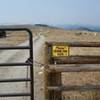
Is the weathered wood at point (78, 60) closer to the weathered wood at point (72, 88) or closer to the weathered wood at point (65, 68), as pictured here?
the weathered wood at point (65, 68)

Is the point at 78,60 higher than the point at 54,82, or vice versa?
the point at 78,60

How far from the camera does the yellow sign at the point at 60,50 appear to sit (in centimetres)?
974

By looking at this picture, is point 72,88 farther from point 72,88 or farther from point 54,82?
point 54,82

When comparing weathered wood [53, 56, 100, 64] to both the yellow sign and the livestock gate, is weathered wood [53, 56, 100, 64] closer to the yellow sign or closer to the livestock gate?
the livestock gate

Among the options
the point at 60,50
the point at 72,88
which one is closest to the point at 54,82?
the point at 72,88

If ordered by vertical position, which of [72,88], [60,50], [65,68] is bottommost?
[72,88]

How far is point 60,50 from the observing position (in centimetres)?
974

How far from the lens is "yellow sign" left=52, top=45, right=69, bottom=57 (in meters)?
9.74

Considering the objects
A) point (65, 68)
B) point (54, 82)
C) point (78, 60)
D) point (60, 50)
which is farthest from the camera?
point (78, 60)

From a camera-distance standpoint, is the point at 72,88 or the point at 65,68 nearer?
the point at 65,68

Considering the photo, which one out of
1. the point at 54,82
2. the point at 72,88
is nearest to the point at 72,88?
the point at 72,88

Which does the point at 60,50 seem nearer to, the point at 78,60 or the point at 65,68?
the point at 65,68

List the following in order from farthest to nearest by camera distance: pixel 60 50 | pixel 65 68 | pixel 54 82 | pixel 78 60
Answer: pixel 78 60 → pixel 54 82 → pixel 60 50 → pixel 65 68

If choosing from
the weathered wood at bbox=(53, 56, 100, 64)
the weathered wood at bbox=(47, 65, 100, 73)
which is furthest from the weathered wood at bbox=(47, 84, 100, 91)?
the weathered wood at bbox=(53, 56, 100, 64)
